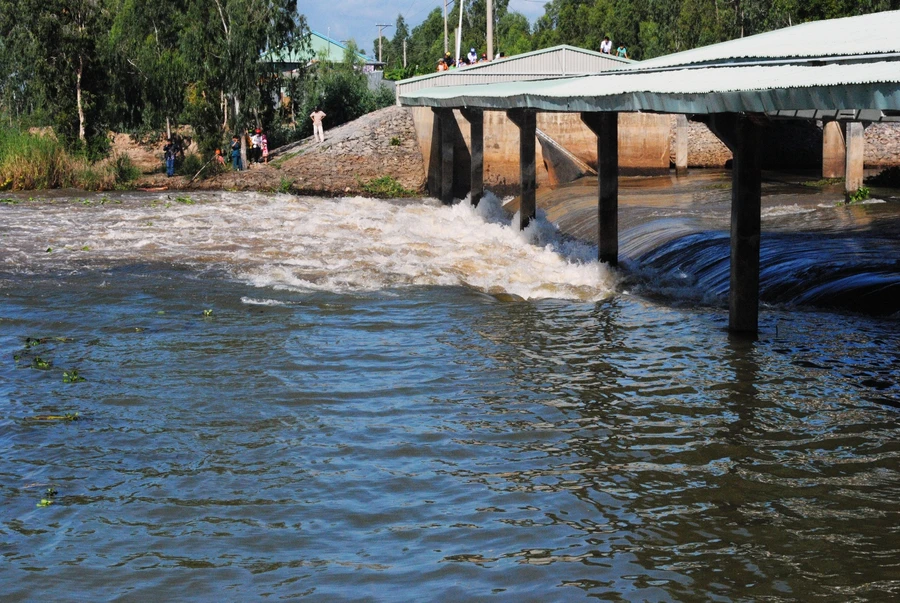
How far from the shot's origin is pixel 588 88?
1507cm

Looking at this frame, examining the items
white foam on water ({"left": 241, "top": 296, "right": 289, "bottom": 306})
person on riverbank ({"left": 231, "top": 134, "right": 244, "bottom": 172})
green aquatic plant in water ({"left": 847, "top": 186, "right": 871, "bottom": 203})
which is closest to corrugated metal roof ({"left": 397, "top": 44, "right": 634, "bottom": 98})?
person on riverbank ({"left": 231, "top": 134, "right": 244, "bottom": 172})

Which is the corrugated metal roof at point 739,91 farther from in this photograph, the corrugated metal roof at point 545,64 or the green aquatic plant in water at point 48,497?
the corrugated metal roof at point 545,64

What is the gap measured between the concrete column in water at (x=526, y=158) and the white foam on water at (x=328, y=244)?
0.99ft

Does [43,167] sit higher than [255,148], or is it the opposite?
[255,148]

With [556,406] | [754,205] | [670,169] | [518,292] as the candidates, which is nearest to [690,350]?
[754,205]

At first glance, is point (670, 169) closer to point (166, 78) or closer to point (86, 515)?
point (166, 78)

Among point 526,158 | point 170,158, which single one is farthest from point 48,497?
point 170,158

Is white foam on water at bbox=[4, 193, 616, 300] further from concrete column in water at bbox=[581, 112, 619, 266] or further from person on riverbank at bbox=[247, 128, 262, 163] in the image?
person on riverbank at bbox=[247, 128, 262, 163]

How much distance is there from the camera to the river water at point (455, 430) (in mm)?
5793

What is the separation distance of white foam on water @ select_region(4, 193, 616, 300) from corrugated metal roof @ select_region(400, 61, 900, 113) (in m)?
2.48

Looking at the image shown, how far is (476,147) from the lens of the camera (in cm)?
2609

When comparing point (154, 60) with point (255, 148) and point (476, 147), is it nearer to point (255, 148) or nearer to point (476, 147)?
point (255, 148)

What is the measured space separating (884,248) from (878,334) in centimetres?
495

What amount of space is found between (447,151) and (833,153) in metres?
10.4
